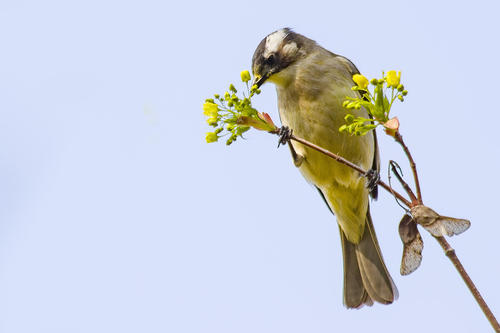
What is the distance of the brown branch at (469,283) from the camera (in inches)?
58.7

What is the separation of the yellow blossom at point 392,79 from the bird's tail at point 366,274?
3523 mm

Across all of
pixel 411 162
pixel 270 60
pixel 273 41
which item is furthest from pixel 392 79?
pixel 273 41

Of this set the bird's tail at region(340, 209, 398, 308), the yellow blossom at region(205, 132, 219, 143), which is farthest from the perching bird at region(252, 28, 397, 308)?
the yellow blossom at region(205, 132, 219, 143)

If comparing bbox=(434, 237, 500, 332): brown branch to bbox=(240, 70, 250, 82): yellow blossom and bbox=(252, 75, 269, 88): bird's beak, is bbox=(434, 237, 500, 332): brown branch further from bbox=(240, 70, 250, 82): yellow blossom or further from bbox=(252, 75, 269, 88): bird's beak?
bbox=(252, 75, 269, 88): bird's beak

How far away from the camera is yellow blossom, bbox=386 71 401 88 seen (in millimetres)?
2396

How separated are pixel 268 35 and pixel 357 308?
253 cm

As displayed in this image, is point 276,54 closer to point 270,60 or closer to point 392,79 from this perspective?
point 270,60

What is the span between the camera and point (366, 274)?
5.95 meters

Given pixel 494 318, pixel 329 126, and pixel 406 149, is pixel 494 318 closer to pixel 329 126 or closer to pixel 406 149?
pixel 406 149

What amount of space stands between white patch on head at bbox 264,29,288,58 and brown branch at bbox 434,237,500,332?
4129 millimetres

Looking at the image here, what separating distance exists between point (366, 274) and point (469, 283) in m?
4.45

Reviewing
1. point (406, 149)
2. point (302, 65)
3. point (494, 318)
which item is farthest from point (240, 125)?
point (302, 65)

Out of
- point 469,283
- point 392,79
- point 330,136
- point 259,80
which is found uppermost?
point 259,80

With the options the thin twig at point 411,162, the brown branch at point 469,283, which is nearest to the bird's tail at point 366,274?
the thin twig at point 411,162
